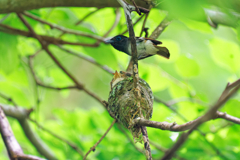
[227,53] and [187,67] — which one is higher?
[227,53]

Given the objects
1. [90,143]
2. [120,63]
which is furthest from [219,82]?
[90,143]

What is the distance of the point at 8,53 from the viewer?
7.46ft

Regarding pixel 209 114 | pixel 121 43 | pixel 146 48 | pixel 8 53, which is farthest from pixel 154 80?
pixel 209 114

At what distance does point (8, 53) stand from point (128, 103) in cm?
146

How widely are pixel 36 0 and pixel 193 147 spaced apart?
1.78 metres

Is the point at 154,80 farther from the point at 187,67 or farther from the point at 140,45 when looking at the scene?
the point at 140,45

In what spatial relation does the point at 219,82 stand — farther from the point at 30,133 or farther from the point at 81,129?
the point at 30,133

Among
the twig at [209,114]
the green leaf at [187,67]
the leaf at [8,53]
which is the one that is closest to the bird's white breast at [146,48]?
the green leaf at [187,67]

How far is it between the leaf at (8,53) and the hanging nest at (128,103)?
1096mm

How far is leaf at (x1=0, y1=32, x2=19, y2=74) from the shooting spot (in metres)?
2.25

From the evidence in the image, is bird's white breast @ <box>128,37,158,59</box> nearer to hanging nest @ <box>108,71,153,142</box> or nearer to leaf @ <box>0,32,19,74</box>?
hanging nest @ <box>108,71,153,142</box>

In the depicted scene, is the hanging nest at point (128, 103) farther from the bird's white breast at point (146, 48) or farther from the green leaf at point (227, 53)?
the green leaf at point (227, 53)

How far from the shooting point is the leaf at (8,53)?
2248 mm

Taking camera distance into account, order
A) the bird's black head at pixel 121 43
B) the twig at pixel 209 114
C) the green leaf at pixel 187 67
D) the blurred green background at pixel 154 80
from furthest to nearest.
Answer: the green leaf at pixel 187 67 < the blurred green background at pixel 154 80 < the bird's black head at pixel 121 43 < the twig at pixel 209 114
